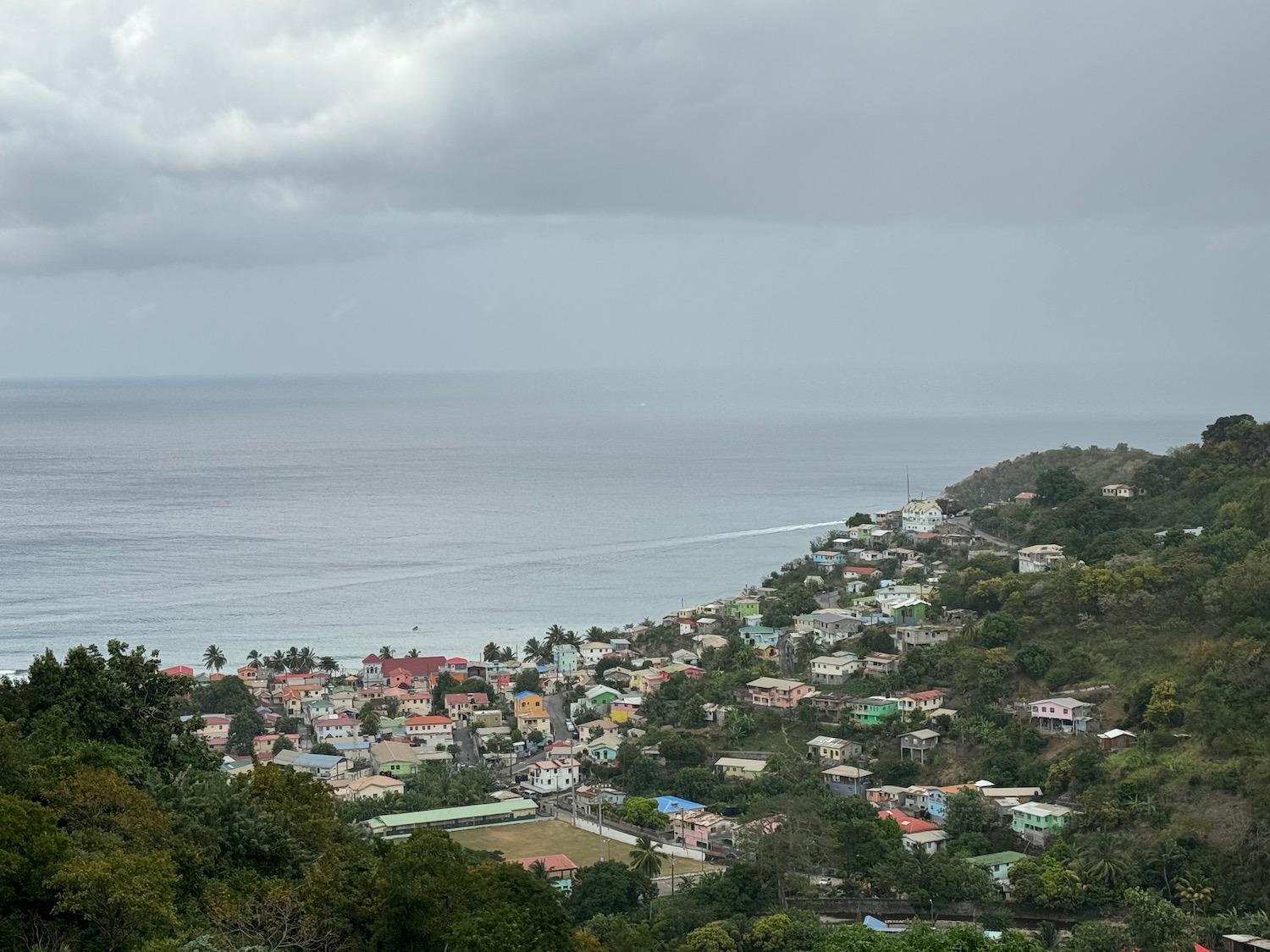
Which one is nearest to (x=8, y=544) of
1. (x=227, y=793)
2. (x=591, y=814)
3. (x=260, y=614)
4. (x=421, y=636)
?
(x=260, y=614)

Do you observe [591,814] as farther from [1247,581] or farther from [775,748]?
[1247,581]

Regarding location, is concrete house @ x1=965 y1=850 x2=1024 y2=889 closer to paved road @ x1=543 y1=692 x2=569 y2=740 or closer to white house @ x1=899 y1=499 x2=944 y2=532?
paved road @ x1=543 y1=692 x2=569 y2=740

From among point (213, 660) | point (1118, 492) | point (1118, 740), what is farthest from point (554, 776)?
point (1118, 492)

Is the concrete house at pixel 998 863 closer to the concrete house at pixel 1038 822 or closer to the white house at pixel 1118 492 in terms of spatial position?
the concrete house at pixel 1038 822

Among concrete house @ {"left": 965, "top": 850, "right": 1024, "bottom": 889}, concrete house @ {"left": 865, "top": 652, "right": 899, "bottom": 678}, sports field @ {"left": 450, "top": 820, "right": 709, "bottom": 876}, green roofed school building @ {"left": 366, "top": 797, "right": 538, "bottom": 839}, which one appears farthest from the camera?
concrete house @ {"left": 865, "top": 652, "right": 899, "bottom": 678}

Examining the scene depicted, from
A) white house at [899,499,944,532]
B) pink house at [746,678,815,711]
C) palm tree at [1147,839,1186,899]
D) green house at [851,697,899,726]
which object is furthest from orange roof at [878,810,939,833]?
white house at [899,499,944,532]

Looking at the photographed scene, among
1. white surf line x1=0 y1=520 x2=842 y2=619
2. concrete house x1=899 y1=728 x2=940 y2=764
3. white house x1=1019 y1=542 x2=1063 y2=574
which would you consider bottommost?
concrete house x1=899 y1=728 x2=940 y2=764
